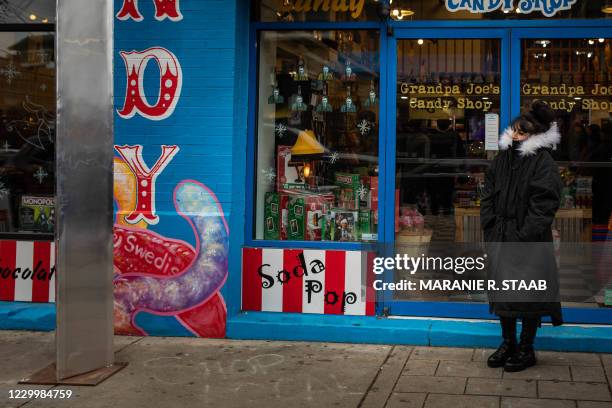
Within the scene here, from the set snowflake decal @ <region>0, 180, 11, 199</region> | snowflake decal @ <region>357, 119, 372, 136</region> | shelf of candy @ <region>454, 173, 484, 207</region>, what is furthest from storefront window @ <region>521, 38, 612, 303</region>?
snowflake decal @ <region>0, 180, 11, 199</region>

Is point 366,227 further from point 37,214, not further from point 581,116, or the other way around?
point 37,214

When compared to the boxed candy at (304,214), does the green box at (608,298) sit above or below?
below

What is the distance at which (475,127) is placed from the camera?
720 cm

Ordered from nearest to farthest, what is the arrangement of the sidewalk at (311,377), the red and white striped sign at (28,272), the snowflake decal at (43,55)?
the sidewalk at (311,377), the red and white striped sign at (28,272), the snowflake decal at (43,55)

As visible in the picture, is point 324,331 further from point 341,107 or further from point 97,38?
point 97,38

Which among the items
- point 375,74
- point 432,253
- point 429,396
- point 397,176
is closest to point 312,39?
point 375,74

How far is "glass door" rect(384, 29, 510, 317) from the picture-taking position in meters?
7.15

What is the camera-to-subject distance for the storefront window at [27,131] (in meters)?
7.75

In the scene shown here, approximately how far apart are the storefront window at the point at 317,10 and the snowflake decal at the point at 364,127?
88 cm

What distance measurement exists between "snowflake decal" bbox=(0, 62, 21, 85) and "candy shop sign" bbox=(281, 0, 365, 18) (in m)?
2.54

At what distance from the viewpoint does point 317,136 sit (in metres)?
7.44

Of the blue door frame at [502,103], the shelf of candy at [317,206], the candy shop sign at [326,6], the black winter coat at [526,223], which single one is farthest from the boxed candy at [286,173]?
the black winter coat at [526,223]

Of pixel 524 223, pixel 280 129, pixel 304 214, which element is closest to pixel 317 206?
pixel 304 214

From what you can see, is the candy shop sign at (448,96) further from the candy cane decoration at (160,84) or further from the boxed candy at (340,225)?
the candy cane decoration at (160,84)
